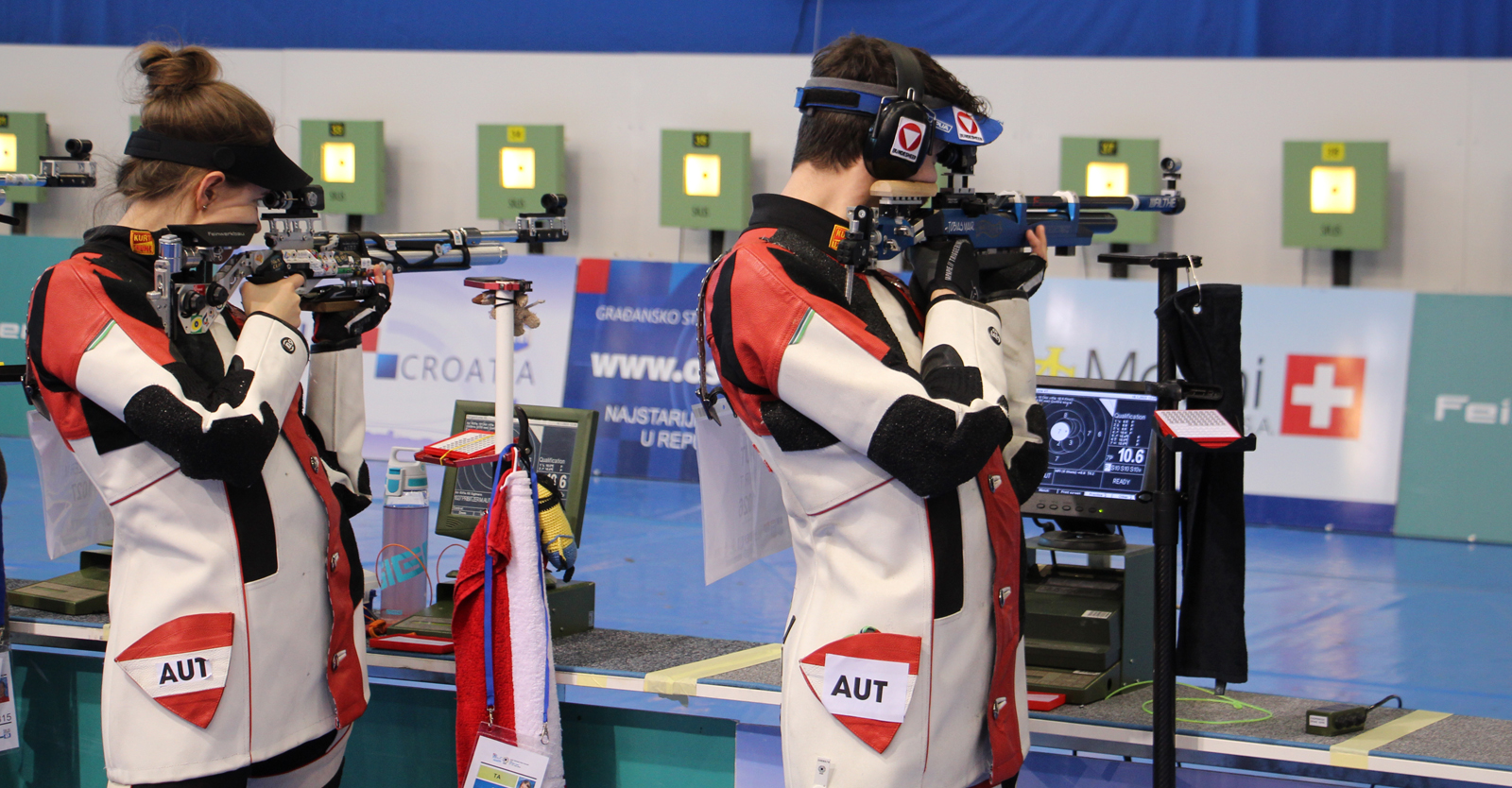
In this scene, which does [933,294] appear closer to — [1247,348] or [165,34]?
[1247,348]

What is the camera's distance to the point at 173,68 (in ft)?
6.33

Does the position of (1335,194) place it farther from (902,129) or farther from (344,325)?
(344,325)

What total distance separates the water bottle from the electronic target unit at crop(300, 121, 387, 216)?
6.14 m

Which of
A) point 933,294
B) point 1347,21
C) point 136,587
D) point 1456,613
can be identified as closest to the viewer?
point 933,294

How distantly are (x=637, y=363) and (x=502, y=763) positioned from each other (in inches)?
205

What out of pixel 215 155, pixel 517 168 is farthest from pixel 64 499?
pixel 517 168

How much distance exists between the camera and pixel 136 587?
1801 millimetres

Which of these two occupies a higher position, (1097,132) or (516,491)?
(1097,132)

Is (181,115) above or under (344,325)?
above

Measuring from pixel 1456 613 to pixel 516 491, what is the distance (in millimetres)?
4363

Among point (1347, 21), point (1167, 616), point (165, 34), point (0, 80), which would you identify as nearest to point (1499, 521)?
point (1347, 21)

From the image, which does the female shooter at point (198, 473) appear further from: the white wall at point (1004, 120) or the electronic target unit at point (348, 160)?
the electronic target unit at point (348, 160)

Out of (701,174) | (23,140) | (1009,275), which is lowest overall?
(1009,275)

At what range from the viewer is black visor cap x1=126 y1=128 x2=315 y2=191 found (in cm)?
188
